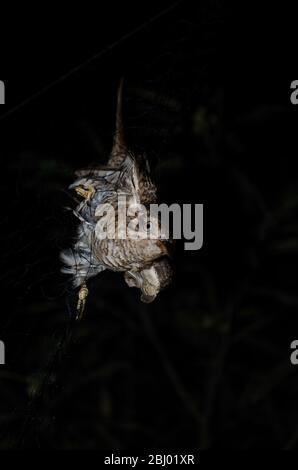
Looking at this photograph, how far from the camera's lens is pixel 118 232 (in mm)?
556

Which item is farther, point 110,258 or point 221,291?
point 221,291

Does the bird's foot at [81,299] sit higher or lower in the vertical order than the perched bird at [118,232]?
lower

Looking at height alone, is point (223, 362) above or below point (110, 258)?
above

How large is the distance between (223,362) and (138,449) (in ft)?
1.14

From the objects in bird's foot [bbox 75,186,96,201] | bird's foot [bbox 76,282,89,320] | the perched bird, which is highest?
bird's foot [bbox 75,186,96,201]

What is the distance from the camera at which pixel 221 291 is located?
70.2 inches

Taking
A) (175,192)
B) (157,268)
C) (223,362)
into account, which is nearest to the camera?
(157,268)

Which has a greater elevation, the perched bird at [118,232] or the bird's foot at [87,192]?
the bird's foot at [87,192]

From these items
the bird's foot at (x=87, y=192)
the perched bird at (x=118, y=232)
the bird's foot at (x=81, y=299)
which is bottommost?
the bird's foot at (x=81, y=299)

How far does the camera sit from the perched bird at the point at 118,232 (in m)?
0.55

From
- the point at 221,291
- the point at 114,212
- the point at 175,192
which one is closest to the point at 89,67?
the point at 114,212

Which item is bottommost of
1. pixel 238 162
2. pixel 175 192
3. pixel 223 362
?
pixel 223 362

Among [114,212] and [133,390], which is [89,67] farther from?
[133,390]

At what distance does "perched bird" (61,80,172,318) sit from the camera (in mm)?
546
